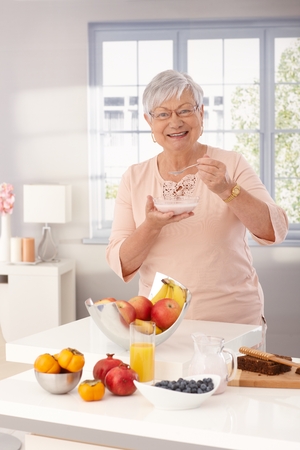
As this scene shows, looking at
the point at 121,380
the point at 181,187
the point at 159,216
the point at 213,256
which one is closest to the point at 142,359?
the point at 121,380

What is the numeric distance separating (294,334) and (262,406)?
3717mm

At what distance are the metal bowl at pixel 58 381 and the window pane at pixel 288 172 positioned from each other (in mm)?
3837

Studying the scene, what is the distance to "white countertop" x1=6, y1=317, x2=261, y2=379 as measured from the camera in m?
1.81

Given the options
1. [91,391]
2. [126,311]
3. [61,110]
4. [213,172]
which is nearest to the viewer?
[91,391]

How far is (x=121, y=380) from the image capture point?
1626 millimetres

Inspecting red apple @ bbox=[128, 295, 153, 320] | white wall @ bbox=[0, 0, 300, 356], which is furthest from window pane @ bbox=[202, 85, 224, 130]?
red apple @ bbox=[128, 295, 153, 320]

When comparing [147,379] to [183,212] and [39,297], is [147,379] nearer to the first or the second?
[183,212]

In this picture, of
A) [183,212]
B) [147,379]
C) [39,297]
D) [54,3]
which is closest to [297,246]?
[39,297]

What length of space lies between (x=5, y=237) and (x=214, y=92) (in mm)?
1963

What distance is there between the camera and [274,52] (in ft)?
17.0

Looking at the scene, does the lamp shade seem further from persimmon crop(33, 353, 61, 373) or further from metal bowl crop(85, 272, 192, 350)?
persimmon crop(33, 353, 61, 373)

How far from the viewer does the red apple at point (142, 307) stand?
188 centimetres

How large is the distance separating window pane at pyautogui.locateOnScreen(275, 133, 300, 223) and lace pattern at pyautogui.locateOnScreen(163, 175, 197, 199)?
9.46ft

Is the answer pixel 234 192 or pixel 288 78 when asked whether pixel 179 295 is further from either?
pixel 288 78
